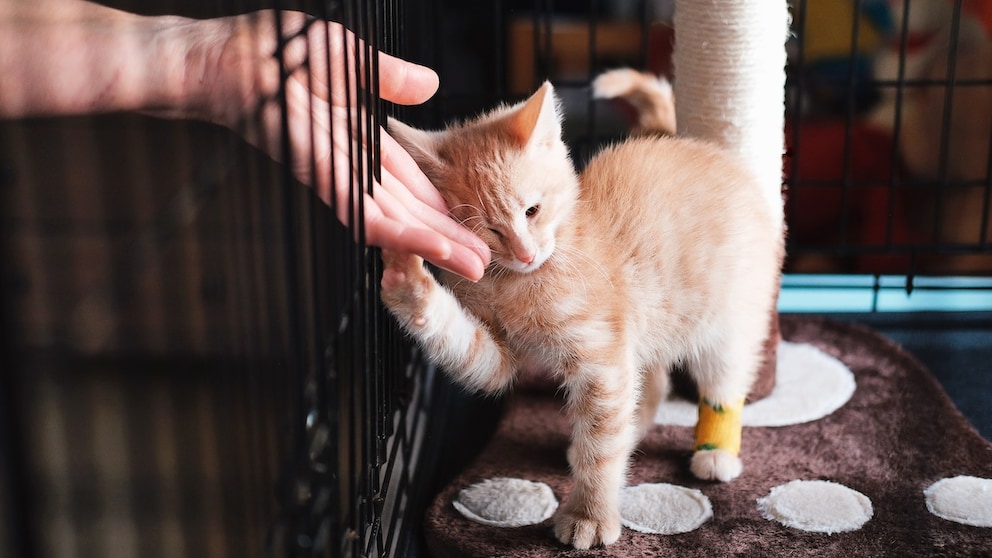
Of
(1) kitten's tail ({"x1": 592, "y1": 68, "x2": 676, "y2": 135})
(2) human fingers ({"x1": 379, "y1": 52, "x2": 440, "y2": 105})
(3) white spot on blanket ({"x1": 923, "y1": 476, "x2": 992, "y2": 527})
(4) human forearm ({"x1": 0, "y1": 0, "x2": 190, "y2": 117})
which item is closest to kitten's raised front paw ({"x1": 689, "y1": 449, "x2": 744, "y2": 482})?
(3) white spot on blanket ({"x1": 923, "y1": 476, "x2": 992, "y2": 527})

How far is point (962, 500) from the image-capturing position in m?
1.13

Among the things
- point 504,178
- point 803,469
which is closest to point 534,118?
point 504,178

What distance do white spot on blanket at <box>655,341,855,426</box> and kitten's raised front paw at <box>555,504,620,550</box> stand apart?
0.34m

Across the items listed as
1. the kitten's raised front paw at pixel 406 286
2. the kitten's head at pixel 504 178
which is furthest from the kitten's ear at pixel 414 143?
the kitten's raised front paw at pixel 406 286

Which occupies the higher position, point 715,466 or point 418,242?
point 418,242

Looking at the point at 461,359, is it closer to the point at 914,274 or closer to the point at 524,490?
the point at 524,490

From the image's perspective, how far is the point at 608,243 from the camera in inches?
43.0

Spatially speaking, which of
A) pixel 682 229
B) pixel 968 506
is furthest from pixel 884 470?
pixel 682 229

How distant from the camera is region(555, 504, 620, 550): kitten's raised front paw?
3.50ft

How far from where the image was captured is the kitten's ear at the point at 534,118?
3.31 ft

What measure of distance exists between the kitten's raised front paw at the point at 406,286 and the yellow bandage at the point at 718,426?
50 cm

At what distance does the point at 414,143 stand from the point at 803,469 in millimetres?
686

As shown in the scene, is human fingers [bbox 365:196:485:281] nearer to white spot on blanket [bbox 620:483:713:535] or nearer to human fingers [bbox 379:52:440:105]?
human fingers [bbox 379:52:440:105]

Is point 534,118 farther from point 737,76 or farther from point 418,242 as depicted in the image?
point 737,76
